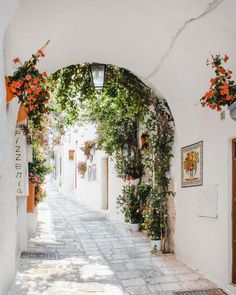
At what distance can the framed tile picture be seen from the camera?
643cm

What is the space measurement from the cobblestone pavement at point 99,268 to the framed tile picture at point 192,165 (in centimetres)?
141

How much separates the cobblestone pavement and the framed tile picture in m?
1.41

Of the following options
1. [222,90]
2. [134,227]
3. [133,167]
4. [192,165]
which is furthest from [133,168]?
[222,90]

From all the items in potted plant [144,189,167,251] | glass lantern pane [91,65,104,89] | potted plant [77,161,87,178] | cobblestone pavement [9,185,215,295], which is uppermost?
glass lantern pane [91,65,104,89]

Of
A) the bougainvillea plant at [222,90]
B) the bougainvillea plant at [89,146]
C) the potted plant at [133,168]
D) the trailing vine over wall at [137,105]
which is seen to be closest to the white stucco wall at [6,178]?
the bougainvillea plant at [222,90]

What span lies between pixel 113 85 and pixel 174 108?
1496 millimetres

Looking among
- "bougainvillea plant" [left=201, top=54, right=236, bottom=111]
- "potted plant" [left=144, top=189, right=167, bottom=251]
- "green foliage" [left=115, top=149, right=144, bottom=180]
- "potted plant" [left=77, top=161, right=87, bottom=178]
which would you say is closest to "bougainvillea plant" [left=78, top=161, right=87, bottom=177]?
"potted plant" [left=77, top=161, right=87, bottom=178]

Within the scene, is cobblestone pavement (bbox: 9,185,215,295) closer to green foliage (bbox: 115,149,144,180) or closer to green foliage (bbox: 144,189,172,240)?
green foliage (bbox: 144,189,172,240)

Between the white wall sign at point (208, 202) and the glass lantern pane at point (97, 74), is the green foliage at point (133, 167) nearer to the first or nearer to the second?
the glass lantern pane at point (97, 74)

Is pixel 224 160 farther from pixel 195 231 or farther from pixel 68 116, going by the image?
pixel 68 116

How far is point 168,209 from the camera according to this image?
320 inches

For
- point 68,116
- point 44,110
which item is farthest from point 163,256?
point 44,110

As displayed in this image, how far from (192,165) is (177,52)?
1.82m

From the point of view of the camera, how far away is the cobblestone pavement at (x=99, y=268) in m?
5.59
